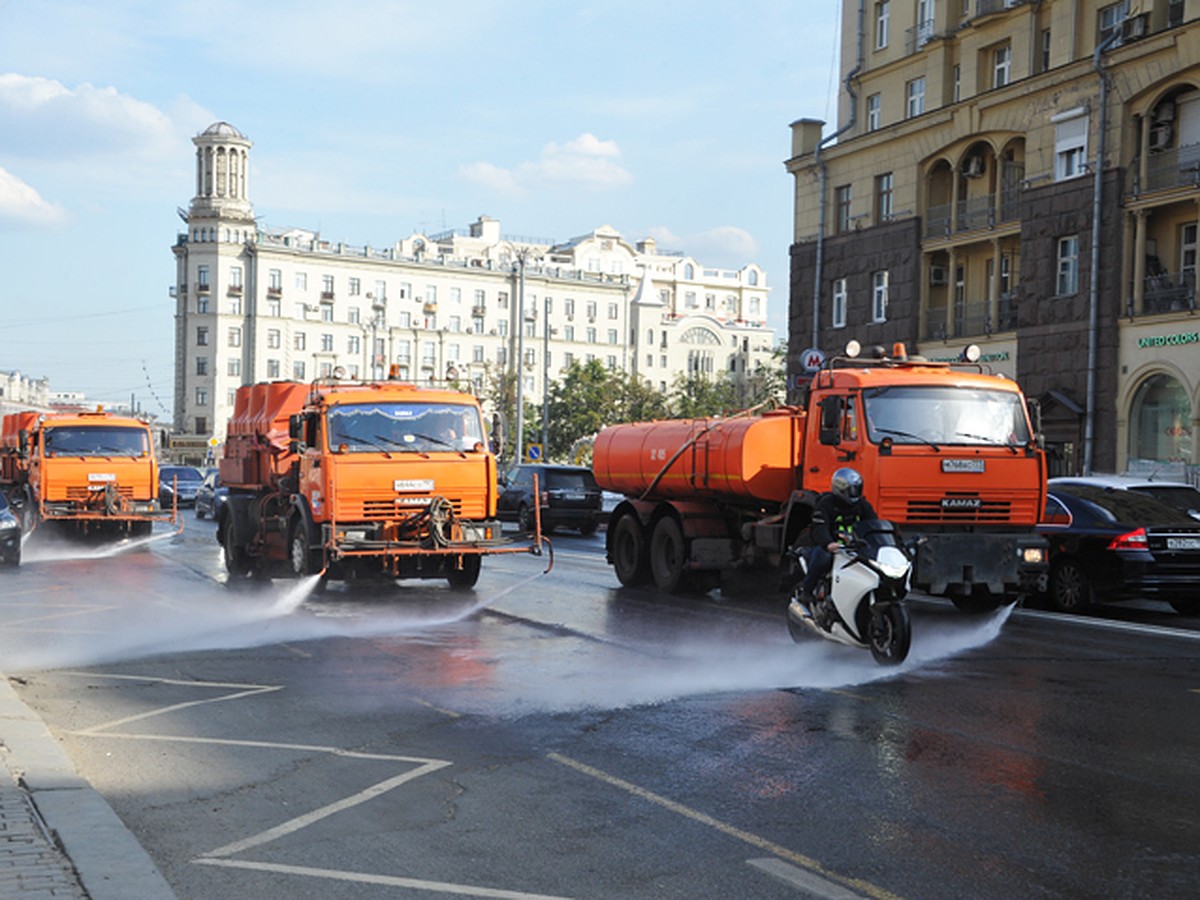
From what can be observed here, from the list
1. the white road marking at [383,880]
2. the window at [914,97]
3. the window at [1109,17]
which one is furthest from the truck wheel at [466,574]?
the window at [914,97]

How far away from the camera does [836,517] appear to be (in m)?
11.9

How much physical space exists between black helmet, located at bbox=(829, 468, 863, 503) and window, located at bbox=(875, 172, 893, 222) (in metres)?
32.9

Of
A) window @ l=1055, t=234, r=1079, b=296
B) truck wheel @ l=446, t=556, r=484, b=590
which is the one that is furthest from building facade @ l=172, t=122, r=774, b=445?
truck wheel @ l=446, t=556, r=484, b=590

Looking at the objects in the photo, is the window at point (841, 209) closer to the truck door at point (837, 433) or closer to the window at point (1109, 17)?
the window at point (1109, 17)

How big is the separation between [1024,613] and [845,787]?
1026 cm

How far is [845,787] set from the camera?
7207 millimetres

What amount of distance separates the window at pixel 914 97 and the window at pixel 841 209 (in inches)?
126

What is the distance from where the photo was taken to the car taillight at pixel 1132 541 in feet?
52.9

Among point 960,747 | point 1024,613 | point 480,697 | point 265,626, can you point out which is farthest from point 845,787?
point 1024,613

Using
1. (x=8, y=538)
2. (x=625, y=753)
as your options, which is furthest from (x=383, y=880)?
(x=8, y=538)

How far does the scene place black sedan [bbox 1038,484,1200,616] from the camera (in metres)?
16.0

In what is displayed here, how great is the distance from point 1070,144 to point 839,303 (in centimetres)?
1124

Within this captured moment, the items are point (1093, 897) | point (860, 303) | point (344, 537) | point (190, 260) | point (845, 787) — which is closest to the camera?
point (1093, 897)

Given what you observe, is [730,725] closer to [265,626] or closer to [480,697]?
[480,697]
